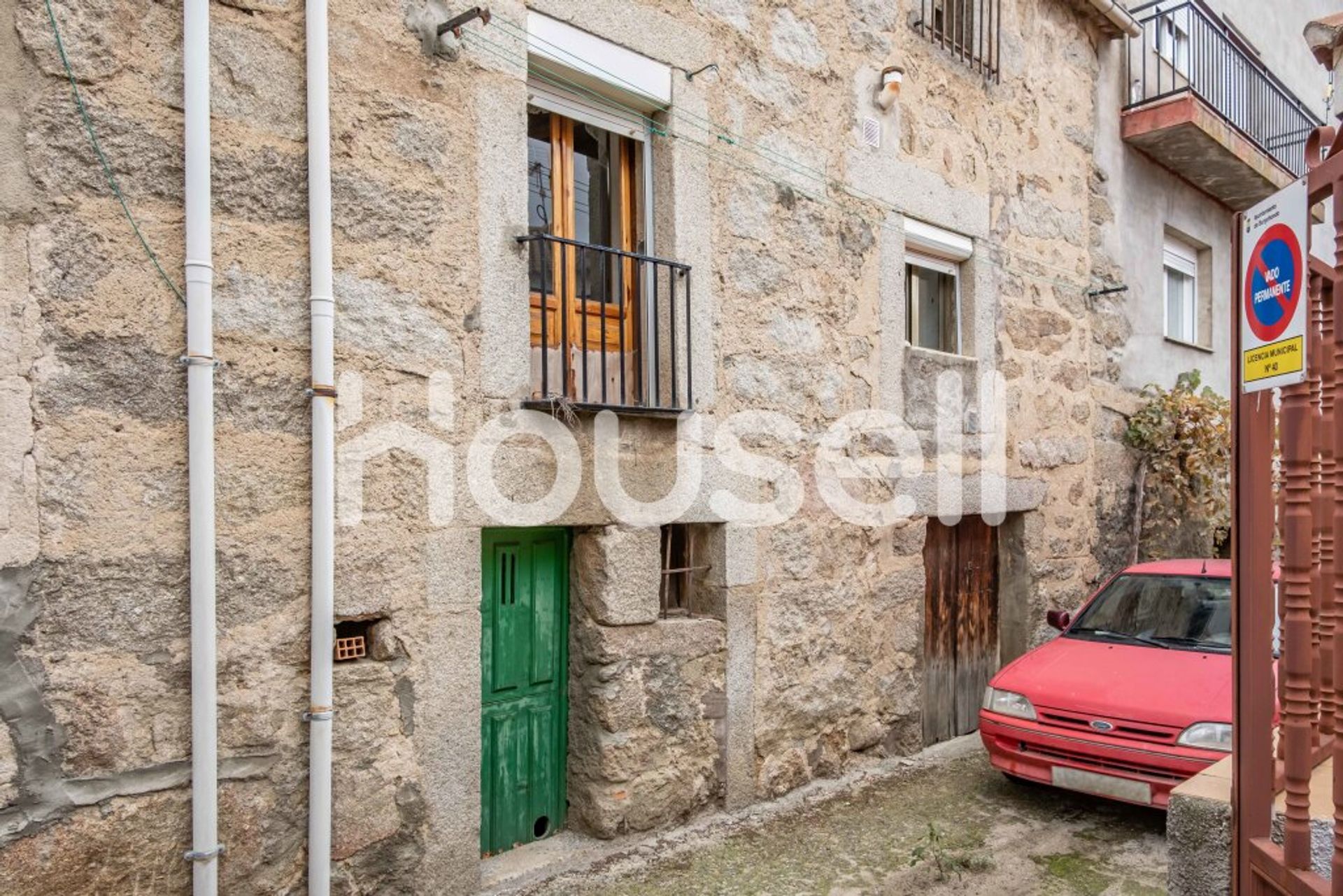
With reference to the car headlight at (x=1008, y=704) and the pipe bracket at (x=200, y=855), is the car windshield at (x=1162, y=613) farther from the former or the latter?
the pipe bracket at (x=200, y=855)

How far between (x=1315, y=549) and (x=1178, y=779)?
233cm

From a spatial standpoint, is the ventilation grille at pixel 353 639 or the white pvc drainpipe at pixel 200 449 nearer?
the white pvc drainpipe at pixel 200 449

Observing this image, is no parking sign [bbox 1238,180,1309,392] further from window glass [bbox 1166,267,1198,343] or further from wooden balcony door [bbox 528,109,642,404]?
window glass [bbox 1166,267,1198,343]

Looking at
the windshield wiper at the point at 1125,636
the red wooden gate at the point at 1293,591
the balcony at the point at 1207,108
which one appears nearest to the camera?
the red wooden gate at the point at 1293,591

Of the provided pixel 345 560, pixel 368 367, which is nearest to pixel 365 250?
pixel 368 367

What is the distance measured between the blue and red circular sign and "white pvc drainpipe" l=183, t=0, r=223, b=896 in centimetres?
310

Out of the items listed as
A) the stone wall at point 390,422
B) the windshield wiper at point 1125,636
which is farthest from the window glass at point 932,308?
the windshield wiper at point 1125,636

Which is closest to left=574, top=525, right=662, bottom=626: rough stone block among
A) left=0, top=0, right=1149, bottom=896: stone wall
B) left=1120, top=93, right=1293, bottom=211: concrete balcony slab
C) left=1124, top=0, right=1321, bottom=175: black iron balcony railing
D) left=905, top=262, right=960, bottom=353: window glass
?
left=0, top=0, right=1149, bottom=896: stone wall

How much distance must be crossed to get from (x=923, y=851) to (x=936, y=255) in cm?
387

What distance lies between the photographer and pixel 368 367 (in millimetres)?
3682

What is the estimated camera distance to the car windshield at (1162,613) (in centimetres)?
535

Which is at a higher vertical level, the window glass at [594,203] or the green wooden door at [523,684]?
the window glass at [594,203]

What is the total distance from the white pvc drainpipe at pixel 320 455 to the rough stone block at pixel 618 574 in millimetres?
1282

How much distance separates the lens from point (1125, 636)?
18.2 ft
